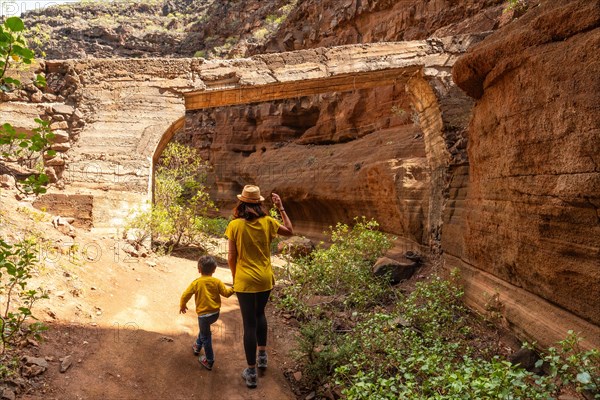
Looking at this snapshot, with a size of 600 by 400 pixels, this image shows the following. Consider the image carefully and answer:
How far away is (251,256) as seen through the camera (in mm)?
3432

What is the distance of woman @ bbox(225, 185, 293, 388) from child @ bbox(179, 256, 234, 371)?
0.29m

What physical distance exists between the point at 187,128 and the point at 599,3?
22359 mm

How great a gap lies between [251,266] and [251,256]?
84 millimetres

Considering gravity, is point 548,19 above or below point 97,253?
above

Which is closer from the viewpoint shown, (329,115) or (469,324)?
(469,324)

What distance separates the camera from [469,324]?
435 centimetres

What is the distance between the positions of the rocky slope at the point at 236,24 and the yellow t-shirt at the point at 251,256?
6244 mm

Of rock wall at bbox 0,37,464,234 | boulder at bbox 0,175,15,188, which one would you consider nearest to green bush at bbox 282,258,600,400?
rock wall at bbox 0,37,464,234

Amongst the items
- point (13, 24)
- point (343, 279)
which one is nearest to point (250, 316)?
point (13, 24)

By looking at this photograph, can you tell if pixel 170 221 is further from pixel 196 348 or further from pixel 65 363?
pixel 65 363

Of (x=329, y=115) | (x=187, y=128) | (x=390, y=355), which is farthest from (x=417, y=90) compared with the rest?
(x=187, y=128)

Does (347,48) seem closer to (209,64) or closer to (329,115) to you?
(209,64)

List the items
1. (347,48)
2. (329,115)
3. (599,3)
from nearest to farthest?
(599,3), (347,48), (329,115)

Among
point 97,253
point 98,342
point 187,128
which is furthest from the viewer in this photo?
point 187,128
